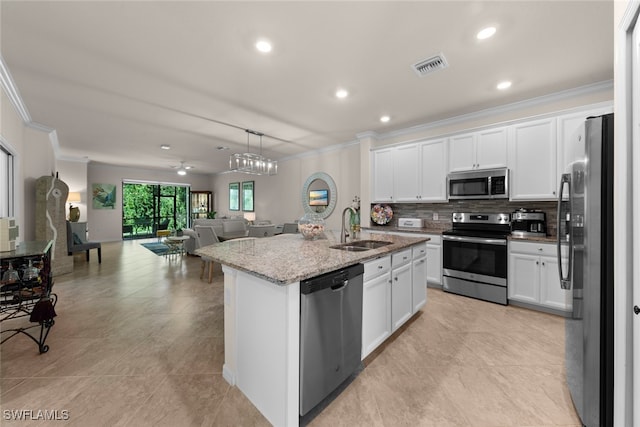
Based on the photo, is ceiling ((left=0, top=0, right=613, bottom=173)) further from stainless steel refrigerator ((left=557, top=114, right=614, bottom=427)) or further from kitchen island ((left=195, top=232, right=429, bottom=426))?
kitchen island ((left=195, top=232, right=429, bottom=426))

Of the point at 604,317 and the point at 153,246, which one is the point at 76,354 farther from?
the point at 153,246

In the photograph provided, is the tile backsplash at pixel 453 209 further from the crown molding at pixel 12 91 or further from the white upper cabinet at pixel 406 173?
the crown molding at pixel 12 91

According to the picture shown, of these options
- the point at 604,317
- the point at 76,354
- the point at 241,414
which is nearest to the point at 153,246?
the point at 76,354

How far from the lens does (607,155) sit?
1.30 metres

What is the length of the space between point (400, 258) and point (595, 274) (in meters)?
1.27

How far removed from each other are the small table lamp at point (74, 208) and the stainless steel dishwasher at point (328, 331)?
25.7 ft

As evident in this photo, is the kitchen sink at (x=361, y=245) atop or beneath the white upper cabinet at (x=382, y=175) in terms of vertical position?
beneath

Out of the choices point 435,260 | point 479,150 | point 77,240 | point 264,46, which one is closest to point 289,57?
point 264,46

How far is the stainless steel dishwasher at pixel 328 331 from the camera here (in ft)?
4.69

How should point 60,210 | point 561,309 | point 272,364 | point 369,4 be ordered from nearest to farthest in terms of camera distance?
1. point 272,364
2. point 369,4
3. point 561,309
4. point 60,210

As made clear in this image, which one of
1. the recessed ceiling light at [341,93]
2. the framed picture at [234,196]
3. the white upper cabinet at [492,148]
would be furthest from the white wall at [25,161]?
the white upper cabinet at [492,148]

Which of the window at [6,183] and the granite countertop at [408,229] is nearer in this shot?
the window at [6,183]

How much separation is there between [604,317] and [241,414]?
6.78 ft

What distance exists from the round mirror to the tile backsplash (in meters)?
1.45
